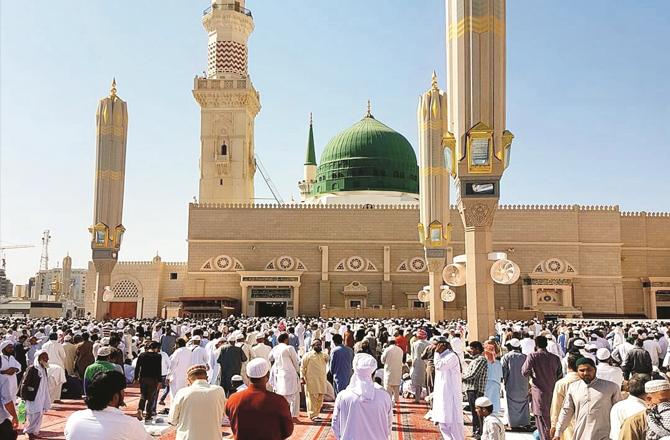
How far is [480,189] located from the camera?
45.0ft

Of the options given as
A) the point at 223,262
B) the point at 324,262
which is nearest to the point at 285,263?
the point at 324,262

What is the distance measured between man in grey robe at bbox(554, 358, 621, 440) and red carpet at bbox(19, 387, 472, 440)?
9.04 feet

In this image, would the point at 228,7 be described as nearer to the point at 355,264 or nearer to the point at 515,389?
the point at 355,264

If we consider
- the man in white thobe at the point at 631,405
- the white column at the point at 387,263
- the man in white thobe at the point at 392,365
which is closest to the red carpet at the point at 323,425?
the man in white thobe at the point at 392,365

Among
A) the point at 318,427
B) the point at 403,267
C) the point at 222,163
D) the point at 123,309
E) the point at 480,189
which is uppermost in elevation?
the point at 222,163

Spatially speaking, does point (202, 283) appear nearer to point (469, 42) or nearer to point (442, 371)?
point (469, 42)

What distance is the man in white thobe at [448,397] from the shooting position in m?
6.37

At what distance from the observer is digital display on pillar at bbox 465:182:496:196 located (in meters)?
13.7

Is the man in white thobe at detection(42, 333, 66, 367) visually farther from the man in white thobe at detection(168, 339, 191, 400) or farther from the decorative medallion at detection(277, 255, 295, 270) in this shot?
the decorative medallion at detection(277, 255, 295, 270)

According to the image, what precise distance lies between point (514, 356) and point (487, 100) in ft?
25.2

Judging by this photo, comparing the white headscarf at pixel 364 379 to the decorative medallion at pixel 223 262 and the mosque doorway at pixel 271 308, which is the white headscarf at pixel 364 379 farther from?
the decorative medallion at pixel 223 262

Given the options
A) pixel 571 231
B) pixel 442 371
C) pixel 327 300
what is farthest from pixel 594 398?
pixel 571 231

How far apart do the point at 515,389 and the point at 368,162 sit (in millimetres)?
33947

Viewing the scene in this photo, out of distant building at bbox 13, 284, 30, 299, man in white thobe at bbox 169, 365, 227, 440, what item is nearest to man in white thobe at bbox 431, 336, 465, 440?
man in white thobe at bbox 169, 365, 227, 440
